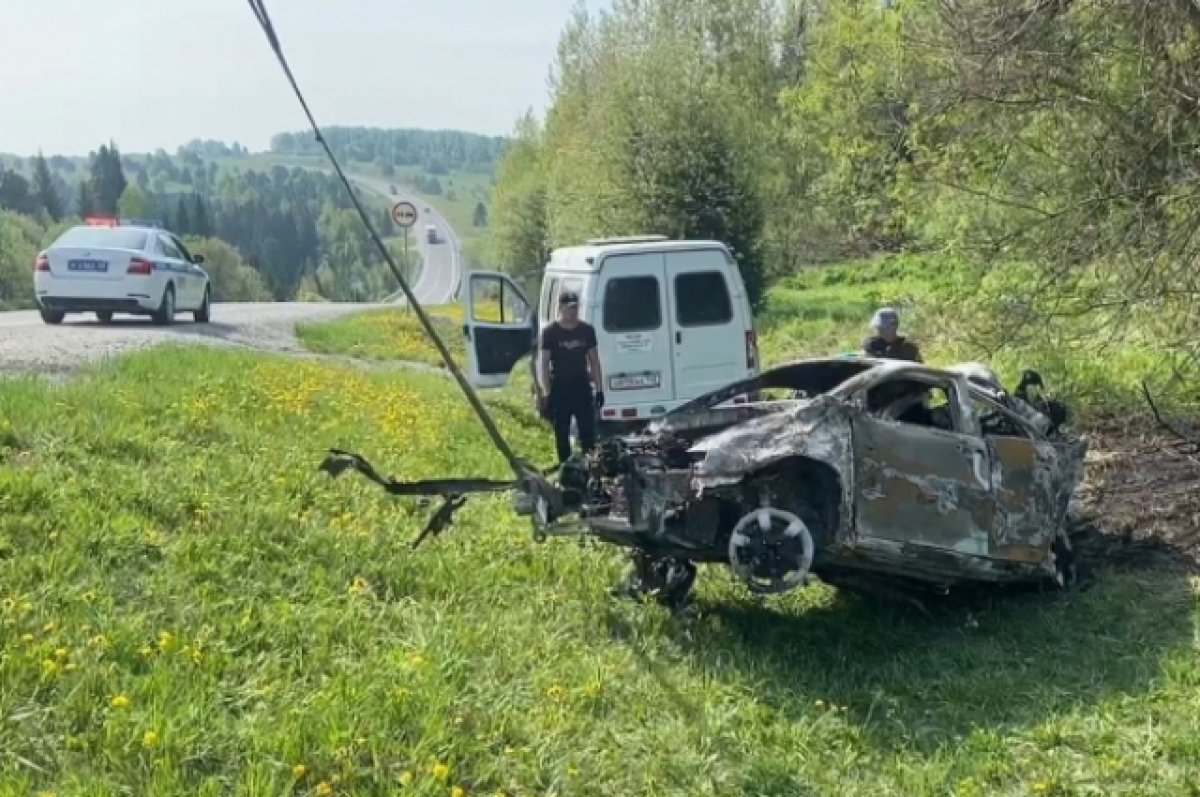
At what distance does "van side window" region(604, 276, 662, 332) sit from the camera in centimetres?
1175

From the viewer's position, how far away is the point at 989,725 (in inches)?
223

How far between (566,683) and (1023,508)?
305cm

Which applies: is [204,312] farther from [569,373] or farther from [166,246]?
[569,373]

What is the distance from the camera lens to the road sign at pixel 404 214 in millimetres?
20031

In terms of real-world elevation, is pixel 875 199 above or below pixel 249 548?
above

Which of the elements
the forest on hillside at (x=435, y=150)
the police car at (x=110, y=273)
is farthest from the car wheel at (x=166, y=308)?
the forest on hillside at (x=435, y=150)

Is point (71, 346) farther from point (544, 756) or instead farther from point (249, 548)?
point (544, 756)

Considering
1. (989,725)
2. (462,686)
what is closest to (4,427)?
(462,686)

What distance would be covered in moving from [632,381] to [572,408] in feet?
5.89

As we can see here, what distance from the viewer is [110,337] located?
14297mm

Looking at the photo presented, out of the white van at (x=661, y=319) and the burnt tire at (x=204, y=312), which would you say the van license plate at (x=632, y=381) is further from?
the burnt tire at (x=204, y=312)

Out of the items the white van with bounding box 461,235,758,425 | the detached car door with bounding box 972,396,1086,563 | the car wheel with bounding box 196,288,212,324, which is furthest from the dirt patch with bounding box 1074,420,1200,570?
the car wheel with bounding box 196,288,212,324

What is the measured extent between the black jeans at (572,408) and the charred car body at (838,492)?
108 inches

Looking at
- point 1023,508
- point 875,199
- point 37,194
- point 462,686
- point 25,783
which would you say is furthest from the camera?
point 37,194
